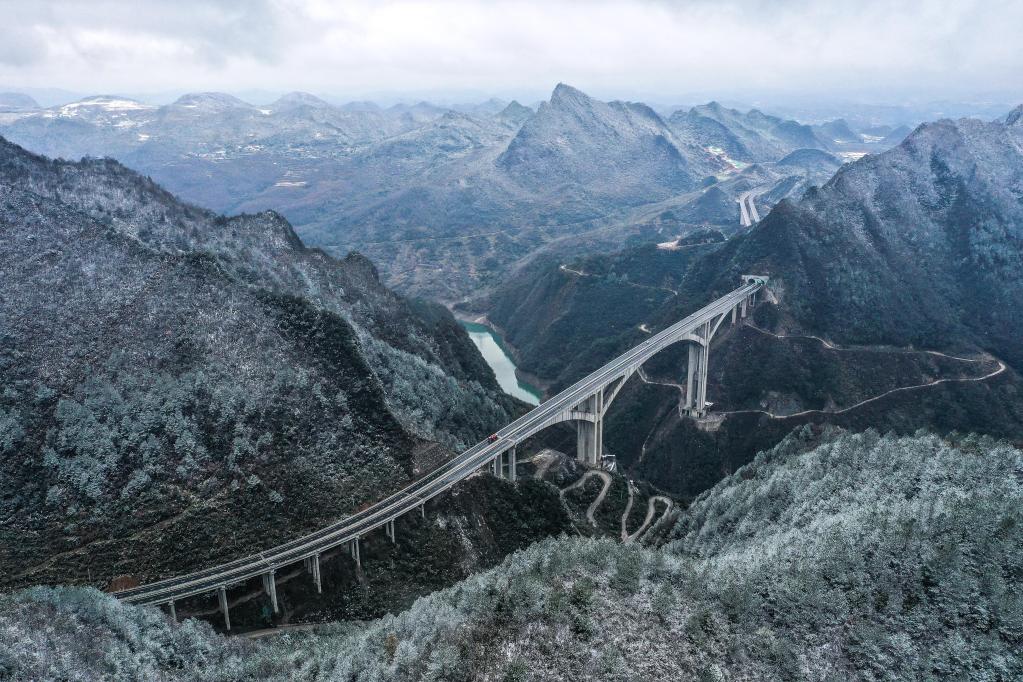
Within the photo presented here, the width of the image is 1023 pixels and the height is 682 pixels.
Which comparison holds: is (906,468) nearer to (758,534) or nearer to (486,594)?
(758,534)

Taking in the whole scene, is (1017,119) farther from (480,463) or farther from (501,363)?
(480,463)

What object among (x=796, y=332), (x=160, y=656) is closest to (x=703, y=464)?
(x=796, y=332)

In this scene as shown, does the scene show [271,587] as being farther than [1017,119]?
No

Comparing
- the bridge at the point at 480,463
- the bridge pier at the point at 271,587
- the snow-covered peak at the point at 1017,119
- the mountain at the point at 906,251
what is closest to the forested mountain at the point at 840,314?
the mountain at the point at 906,251

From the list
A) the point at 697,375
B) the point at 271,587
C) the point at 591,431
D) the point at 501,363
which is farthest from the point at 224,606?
the point at 501,363

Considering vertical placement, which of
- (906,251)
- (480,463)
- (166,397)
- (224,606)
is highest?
(906,251)

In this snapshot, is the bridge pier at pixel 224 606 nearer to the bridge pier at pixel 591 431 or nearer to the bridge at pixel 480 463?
the bridge at pixel 480 463

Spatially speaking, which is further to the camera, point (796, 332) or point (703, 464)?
point (796, 332)
